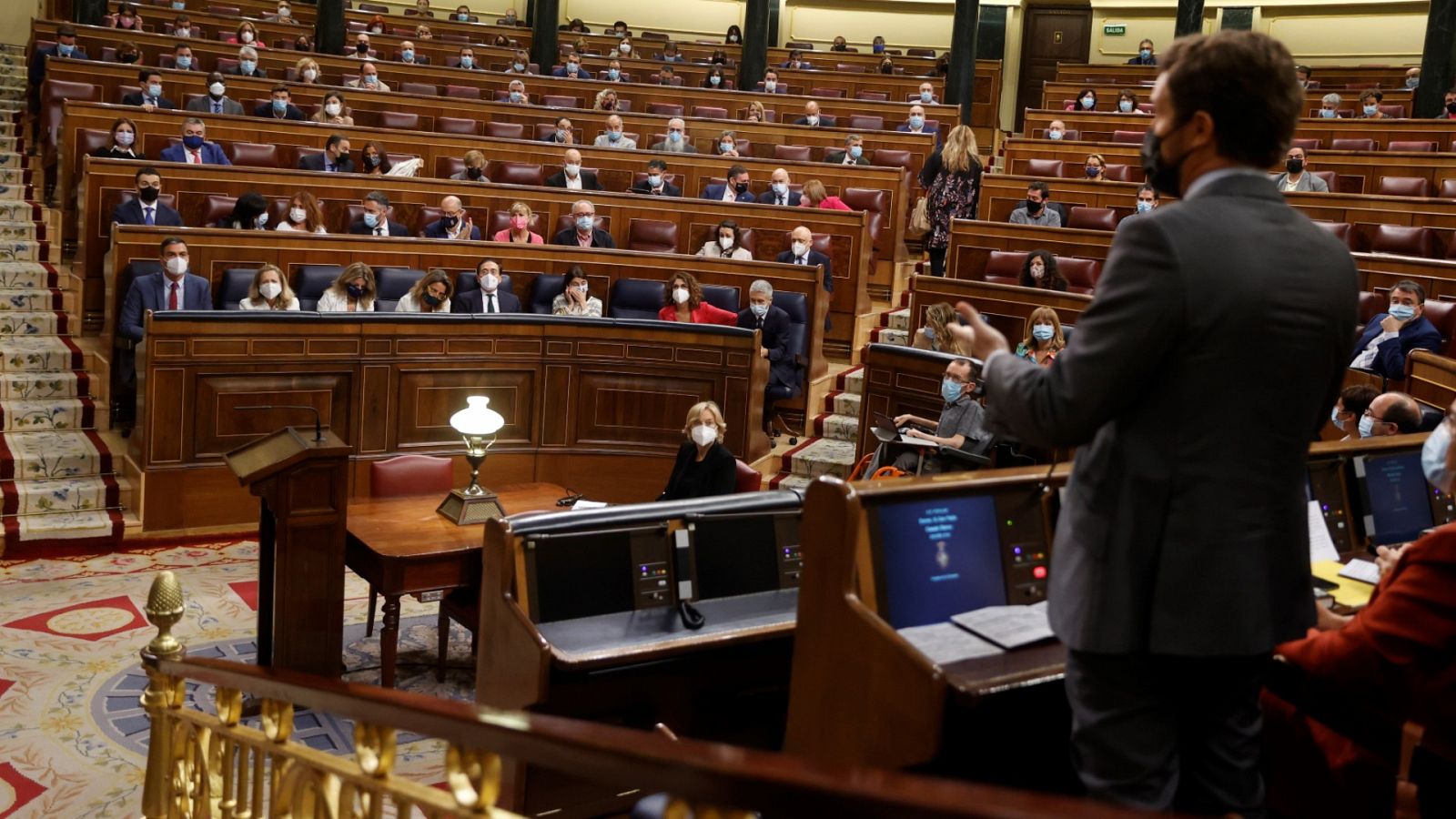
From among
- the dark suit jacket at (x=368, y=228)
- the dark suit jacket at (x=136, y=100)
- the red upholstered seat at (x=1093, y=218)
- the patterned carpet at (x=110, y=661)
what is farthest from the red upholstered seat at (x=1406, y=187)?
the dark suit jacket at (x=136, y=100)

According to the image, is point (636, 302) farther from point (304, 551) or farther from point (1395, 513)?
point (1395, 513)

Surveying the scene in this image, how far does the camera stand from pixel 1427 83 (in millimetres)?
11750

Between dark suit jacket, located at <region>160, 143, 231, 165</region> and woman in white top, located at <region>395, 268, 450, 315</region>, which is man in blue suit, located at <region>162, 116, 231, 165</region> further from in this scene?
woman in white top, located at <region>395, 268, 450, 315</region>

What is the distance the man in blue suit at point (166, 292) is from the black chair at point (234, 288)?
0.52ft

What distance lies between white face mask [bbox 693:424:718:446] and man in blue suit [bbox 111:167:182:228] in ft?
12.3

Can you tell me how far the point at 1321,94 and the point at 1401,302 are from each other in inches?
362

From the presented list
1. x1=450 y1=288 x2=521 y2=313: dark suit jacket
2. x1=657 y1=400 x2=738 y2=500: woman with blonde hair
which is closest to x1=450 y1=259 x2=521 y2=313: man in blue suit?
x1=450 y1=288 x2=521 y2=313: dark suit jacket

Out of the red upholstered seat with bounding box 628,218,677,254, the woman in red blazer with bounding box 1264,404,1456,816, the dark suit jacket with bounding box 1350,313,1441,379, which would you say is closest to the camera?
the woman in red blazer with bounding box 1264,404,1456,816

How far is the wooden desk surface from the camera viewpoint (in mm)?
4371

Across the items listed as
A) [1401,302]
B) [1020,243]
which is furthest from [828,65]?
[1401,302]

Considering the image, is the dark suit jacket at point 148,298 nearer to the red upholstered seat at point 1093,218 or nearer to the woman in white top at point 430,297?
the woman in white top at point 430,297

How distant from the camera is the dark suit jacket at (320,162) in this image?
863cm

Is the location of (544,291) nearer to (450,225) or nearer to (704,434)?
(450,225)

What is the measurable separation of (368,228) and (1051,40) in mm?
11832
